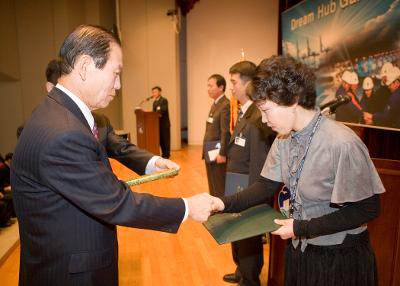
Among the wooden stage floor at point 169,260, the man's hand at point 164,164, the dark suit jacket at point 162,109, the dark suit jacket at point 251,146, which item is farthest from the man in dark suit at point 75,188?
the dark suit jacket at point 162,109

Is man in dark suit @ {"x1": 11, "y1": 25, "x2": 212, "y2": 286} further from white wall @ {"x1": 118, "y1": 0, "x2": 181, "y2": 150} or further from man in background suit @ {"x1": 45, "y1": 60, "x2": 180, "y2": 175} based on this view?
white wall @ {"x1": 118, "y1": 0, "x2": 181, "y2": 150}

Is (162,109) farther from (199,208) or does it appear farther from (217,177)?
(199,208)

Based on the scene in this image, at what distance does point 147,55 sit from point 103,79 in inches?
308

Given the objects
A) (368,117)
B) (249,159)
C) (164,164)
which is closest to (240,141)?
(249,159)

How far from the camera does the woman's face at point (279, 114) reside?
50.8 inches

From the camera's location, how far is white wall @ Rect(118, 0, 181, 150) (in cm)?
848

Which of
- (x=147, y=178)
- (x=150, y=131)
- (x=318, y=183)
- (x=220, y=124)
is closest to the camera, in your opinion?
(x=318, y=183)

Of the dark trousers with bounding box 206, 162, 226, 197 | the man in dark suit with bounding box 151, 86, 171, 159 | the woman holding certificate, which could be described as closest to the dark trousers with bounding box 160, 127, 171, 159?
the man in dark suit with bounding box 151, 86, 171, 159

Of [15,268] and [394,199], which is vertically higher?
[394,199]

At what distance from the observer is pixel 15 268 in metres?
2.90

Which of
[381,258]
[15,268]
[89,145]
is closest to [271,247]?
[381,258]

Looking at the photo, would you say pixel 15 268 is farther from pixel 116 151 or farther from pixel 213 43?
pixel 213 43

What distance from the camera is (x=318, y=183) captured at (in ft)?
4.12

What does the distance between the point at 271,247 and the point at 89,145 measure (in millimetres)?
1655
